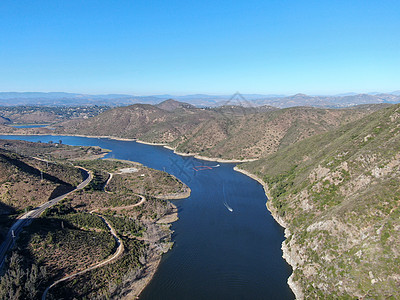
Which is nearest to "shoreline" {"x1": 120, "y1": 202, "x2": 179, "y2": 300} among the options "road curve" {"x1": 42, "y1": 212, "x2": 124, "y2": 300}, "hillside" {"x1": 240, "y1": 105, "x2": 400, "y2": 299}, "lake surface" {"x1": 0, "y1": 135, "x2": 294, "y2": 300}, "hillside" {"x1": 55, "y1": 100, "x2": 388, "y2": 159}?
"lake surface" {"x1": 0, "y1": 135, "x2": 294, "y2": 300}

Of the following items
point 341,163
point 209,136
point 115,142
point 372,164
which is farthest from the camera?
point 115,142

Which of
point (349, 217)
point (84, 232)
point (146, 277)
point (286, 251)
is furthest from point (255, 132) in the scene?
point (146, 277)

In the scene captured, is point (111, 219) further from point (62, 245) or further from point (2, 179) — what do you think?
point (2, 179)

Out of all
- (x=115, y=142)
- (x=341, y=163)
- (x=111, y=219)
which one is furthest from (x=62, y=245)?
(x=115, y=142)

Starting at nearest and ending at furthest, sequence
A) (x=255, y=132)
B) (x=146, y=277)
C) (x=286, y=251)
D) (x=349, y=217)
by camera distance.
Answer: (x=349, y=217) → (x=146, y=277) → (x=286, y=251) → (x=255, y=132)

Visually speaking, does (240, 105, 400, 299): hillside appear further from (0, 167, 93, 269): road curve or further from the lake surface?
(0, 167, 93, 269): road curve

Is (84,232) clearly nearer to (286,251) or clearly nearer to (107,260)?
(107,260)
